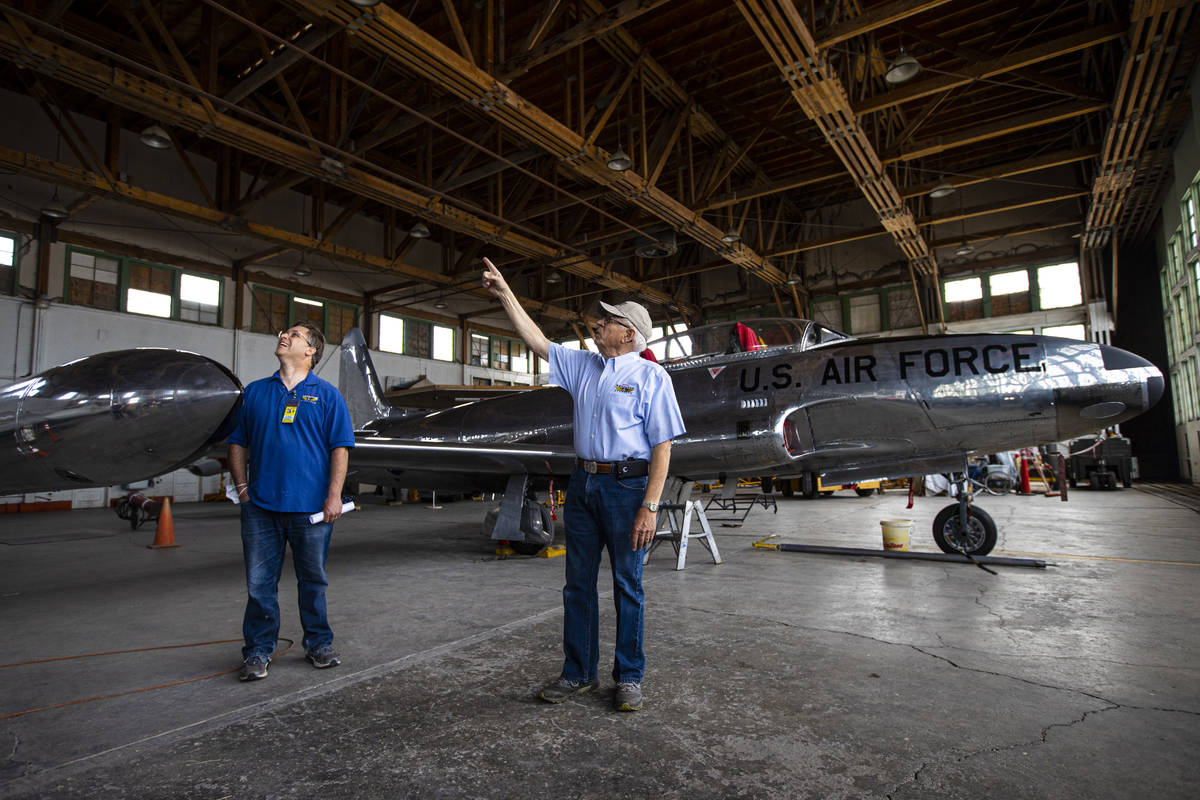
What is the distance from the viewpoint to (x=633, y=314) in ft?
9.66

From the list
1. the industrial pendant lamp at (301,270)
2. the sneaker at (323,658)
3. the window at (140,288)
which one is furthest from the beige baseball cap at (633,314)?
the window at (140,288)

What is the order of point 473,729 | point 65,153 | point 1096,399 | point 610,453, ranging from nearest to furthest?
1. point 473,729
2. point 610,453
3. point 1096,399
4. point 65,153

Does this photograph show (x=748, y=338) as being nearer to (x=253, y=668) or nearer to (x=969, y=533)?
(x=969, y=533)

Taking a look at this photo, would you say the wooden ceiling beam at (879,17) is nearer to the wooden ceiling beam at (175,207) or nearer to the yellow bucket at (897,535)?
the yellow bucket at (897,535)

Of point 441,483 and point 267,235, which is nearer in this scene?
point 441,483

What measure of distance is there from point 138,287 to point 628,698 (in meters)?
20.0

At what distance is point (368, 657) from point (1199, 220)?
17920mm

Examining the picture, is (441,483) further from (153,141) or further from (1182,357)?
(1182,357)

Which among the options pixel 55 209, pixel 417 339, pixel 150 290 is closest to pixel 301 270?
pixel 150 290

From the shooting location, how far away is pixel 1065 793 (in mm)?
1829

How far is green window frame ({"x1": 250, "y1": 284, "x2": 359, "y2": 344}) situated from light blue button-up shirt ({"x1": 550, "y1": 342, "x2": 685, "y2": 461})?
1780 cm

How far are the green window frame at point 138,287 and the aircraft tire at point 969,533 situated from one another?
19717 millimetres

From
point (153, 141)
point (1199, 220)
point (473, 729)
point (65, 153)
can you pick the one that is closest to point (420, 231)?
point (153, 141)

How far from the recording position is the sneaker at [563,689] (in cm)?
260
